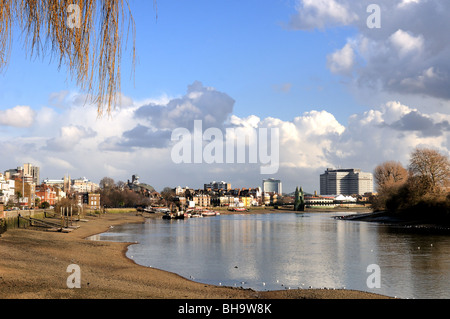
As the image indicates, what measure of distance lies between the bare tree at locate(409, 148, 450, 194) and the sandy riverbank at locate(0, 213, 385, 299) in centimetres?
7184

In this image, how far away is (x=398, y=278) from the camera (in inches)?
1037

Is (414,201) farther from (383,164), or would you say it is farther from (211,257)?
(211,257)

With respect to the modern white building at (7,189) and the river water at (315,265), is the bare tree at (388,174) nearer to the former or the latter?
the river water at (315,265)

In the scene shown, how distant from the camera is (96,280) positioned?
2125 cm

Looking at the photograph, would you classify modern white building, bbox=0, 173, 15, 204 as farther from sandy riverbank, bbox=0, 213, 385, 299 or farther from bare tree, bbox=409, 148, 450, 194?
bare tree, bbox=409, 148, 450, 194

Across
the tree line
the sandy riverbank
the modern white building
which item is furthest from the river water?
the modern white building

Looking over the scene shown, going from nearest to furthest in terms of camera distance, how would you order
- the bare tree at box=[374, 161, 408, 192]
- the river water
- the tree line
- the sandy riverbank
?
the sandy riverbank
the river water
the tree line
the bare tree at box=[374, 161, 408, 192]

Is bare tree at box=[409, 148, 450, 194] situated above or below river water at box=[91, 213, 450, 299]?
above

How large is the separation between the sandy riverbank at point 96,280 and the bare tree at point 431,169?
236 feet

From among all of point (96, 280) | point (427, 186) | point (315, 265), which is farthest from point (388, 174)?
point (96, 280)

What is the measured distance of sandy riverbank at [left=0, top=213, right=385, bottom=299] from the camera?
1623 centimetres
